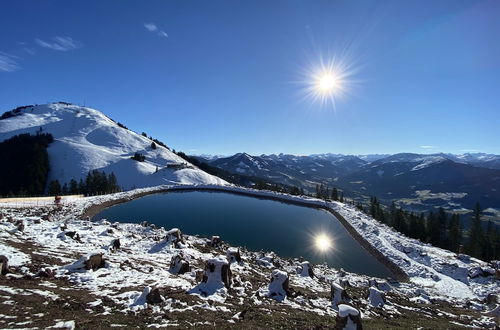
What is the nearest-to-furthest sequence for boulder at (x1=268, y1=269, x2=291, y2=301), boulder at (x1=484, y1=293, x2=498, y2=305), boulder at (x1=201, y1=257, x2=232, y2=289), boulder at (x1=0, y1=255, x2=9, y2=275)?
boulder at (x1=0, y1=255, x2=9, y2=275), boulder at (x1=201, y1=257, x2=232, y2=289), boulder at (x1=268, y1=269, x2=291, y2=301), boulder at (x1=484, y1=293, x2=498, y2=305)

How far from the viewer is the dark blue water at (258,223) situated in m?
42.4

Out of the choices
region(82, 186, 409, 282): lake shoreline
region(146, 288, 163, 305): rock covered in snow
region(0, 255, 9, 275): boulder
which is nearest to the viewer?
region(146, 288, 163, 305): rock covered in snow

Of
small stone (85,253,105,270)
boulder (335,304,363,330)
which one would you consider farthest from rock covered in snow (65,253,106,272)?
boulder (335,304,363,330)

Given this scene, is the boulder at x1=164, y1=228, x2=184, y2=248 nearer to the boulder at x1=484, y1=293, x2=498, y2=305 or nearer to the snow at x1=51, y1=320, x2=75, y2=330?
the snow at x1=51, y1=320, x2=75, y2=330

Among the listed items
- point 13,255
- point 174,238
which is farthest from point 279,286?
point 13,255

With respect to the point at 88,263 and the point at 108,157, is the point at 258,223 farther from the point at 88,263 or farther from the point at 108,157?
the point at 108,157

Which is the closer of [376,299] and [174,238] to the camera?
[376,299]

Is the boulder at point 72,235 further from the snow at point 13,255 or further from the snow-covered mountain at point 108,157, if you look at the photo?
the snow-covered mountain at point 108,157

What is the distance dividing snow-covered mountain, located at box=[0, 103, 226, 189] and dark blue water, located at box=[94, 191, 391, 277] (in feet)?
160

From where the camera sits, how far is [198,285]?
54.1ft

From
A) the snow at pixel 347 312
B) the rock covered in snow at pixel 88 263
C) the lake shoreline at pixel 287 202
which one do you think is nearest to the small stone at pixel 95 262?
the rock covered in snow at pixel 88 263

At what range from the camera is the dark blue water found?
1667 inches

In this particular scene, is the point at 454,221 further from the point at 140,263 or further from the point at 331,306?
the point at 140,263

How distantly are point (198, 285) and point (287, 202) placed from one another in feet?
248
